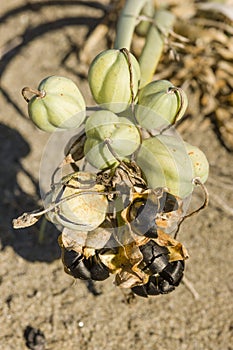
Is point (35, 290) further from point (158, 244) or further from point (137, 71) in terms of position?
point (137, 71)

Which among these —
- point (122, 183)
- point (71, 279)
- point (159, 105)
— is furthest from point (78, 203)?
point (71, 279)

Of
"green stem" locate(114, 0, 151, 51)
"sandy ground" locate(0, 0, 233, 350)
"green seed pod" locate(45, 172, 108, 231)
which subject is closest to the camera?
"green seed pod" locate(45, 172, 108, 231)

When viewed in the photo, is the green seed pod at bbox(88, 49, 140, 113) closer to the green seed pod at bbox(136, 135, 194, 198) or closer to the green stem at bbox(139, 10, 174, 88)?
the green seed pod at bbox(136, 135, 194, 198)

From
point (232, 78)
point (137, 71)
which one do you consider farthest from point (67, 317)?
point (232, 78)

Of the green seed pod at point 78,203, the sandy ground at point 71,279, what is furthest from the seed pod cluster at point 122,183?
the sandy ground at point 71,279

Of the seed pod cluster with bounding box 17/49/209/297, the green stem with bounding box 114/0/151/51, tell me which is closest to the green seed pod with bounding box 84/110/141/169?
the seed pod cluster with bounding box 17/49/209/297

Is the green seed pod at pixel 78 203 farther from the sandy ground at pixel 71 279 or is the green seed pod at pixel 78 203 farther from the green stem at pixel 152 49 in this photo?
the green stem at pixel 152 49

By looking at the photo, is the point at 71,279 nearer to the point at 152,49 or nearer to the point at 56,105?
the point at 56,105
